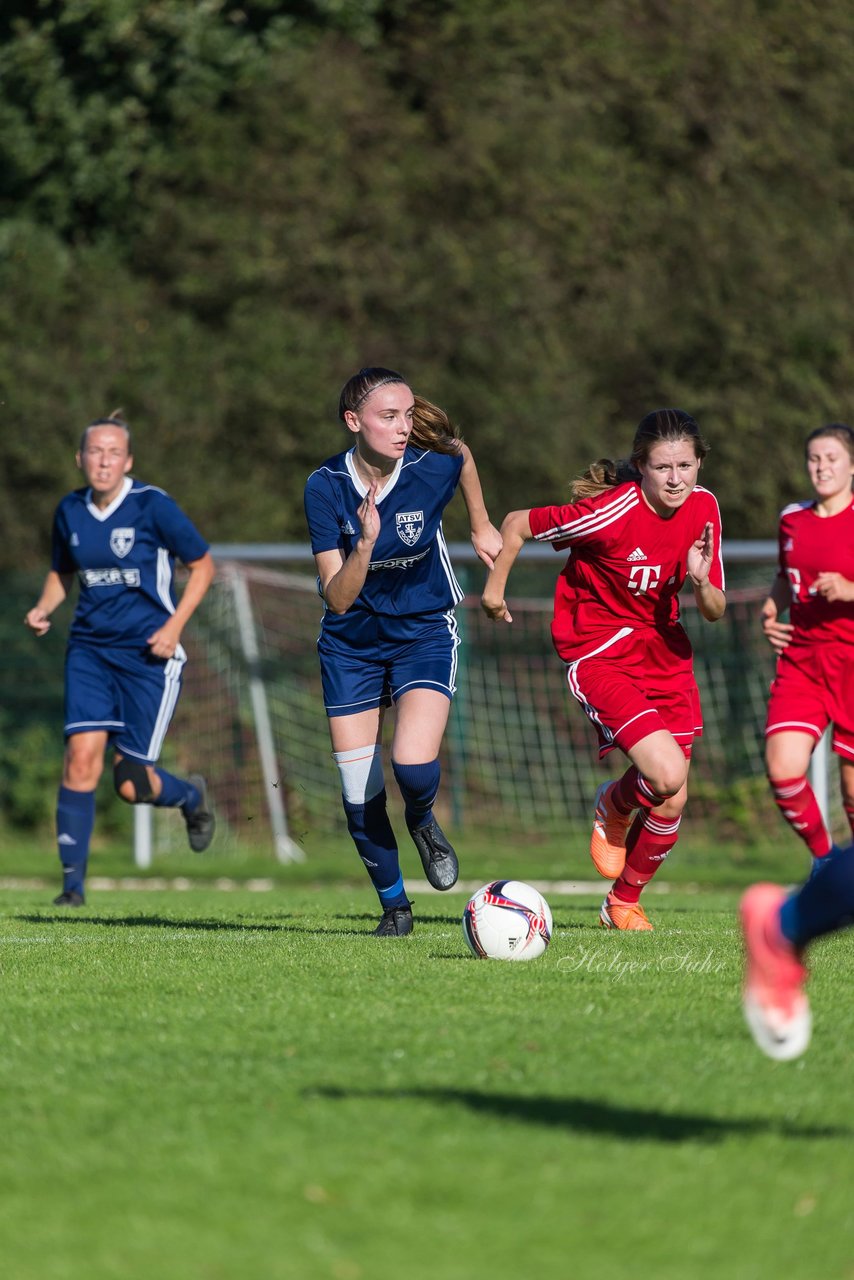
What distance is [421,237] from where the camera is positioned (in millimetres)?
20422

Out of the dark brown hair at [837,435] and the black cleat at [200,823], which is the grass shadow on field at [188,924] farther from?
the dark brown hair at [837,435]

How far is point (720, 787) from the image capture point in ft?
53.5

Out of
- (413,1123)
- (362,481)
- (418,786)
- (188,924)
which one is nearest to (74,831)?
(188,924)

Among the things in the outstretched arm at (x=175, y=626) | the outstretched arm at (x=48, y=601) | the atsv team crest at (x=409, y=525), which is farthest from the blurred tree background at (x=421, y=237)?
the atsv team crest at (x=409, y=525)

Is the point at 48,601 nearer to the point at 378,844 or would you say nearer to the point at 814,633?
the point at 378,844

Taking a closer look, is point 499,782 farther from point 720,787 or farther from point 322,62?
point 322,62

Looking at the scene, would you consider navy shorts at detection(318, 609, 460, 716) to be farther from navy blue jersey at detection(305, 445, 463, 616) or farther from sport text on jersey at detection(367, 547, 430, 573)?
sport text on jersey at detection(367, 547, 430, 573)

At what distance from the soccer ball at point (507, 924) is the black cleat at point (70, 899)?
3764 mm

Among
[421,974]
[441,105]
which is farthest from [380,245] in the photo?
[421,974]

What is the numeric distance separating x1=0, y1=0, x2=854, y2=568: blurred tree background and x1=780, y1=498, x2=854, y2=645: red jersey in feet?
39.5

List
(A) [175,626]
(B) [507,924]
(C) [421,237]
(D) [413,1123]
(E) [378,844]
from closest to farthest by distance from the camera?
(D) [413,1123] < (B) [507,924] < (E) [378,844] < (A) [175,626] < (C) [421,237]

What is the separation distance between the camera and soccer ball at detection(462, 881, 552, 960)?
592cm

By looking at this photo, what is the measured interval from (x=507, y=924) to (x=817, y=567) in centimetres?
222

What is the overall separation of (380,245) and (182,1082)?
1721 centimetres
